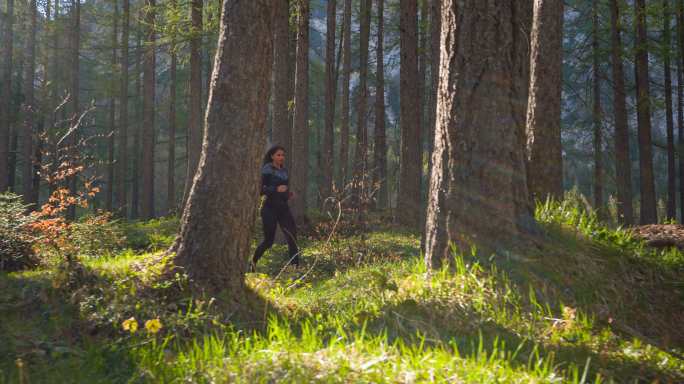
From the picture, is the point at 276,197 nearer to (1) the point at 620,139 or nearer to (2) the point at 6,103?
(1) the point at 620,139

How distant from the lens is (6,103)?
22688 mm

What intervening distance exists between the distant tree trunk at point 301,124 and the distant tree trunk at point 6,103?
14020mm

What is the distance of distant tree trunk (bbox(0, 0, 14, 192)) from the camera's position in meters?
21.1

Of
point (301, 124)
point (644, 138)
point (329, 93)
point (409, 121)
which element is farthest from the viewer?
point (329, 93)

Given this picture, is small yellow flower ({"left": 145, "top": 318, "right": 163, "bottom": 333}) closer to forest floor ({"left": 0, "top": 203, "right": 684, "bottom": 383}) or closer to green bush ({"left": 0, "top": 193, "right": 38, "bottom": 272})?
forest floor ({"left": 0, "top": 203, "right": 684, "bottom": 383})

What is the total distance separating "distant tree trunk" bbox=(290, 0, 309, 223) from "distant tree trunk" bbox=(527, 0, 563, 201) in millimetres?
6739

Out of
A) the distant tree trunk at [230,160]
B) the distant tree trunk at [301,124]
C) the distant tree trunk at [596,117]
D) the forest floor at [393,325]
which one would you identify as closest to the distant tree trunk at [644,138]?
the distant tree trunk at [596,117]

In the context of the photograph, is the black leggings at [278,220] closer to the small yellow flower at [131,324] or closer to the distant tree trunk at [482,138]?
the distant tree trunk at [482,138]

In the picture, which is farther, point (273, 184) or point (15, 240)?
point (273, 184)

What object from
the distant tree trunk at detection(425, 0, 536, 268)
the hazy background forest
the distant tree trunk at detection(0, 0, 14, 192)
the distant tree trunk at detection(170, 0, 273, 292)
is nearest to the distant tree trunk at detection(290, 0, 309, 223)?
the hazy background forest

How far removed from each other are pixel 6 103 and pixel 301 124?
16555 millimetres

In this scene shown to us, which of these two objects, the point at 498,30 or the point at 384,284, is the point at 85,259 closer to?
the point at 384,284

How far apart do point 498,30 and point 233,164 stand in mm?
2909

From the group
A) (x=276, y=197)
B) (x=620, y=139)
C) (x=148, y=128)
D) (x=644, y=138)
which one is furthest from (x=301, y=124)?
(x=644, y=138)
